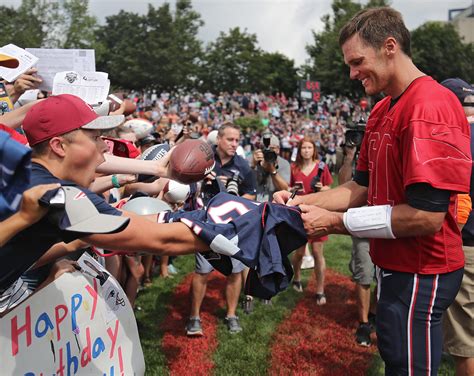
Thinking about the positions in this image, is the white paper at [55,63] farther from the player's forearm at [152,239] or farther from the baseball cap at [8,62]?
the player's forearm at [152,239]

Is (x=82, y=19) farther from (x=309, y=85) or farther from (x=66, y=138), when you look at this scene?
(x=66, y=138)

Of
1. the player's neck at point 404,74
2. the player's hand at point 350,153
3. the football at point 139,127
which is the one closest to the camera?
the player's neck at point 404,74

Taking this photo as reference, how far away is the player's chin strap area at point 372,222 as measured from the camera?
8.23ft

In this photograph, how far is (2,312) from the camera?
2.21 m

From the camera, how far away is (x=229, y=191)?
5391 millimetres

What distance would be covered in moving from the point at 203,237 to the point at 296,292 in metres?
4.72

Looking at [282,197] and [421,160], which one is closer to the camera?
[421,160]

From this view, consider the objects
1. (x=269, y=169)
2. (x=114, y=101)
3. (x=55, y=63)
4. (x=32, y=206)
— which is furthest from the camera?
(x=269, y=169)

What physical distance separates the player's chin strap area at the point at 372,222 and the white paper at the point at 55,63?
108 inches

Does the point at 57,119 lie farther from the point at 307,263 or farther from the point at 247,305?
the point at 307,263

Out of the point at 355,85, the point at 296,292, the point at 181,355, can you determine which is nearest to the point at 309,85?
the point at 355,85

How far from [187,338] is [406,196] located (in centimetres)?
348

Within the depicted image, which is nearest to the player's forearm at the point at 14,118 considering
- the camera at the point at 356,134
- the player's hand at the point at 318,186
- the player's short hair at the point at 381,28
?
the player's short hair at the point at 381,28

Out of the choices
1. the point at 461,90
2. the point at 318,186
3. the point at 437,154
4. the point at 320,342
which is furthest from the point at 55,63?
the point at 320,342
